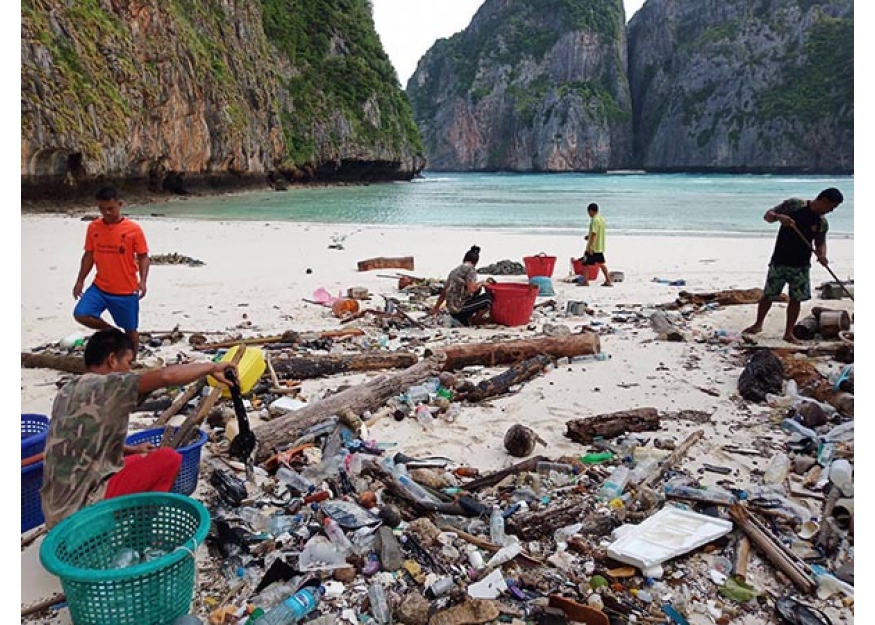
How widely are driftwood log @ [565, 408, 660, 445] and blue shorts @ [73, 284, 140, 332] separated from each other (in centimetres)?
438

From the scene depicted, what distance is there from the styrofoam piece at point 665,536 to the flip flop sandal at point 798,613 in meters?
0.47

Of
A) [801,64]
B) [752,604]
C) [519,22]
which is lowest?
[752,604]

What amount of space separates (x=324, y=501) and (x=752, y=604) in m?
2.51

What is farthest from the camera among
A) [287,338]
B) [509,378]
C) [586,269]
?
[586,269]

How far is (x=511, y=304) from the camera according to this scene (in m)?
8.29

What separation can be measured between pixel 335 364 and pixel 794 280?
18.3 feet

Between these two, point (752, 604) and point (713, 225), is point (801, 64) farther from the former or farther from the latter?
point (752, 604)

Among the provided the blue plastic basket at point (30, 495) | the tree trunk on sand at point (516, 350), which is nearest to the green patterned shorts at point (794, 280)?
the tree trunk on sand at point (516, 350)

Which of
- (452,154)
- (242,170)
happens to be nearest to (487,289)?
(242,170)

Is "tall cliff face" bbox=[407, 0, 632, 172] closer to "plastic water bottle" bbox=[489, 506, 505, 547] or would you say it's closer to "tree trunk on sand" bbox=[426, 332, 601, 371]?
"tree trunk on sand" bbox=[426, 332, 601, 371]

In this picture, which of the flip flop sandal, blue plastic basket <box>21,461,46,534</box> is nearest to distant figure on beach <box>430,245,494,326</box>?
blue plastic basket <box>21,461,46,534</box>

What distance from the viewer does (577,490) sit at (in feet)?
13.1

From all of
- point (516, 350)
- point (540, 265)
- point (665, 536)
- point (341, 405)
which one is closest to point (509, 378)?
point (516, 350)

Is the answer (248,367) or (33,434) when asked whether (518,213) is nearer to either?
(248,367)
